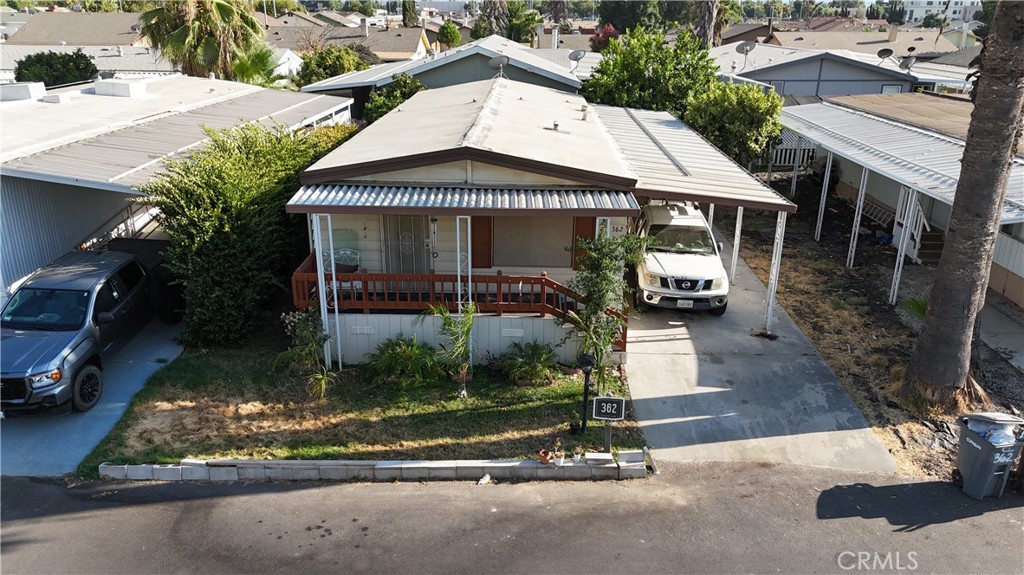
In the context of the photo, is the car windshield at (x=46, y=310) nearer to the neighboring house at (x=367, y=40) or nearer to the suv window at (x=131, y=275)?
the suv window at (x=131, y=275)

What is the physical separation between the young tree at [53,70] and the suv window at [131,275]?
91.7 ft

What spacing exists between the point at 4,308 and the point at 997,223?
14177mm

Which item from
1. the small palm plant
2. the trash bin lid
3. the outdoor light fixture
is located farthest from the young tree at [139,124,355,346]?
the trash bin lid

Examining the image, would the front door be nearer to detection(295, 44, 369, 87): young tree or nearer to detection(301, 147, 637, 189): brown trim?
detection(301, 147, 637, 189): brown trim

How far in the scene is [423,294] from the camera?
37.3 feet

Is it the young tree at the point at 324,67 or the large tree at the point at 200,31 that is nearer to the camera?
the large tree at the point at 200,31

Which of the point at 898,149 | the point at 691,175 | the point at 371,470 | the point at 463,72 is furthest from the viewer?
the point at 463,72

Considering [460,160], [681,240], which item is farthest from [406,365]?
[681,240]

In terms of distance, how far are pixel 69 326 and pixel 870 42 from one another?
5195 cm

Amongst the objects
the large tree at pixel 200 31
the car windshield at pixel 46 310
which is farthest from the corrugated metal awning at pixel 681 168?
the large tree at pixel 200 31

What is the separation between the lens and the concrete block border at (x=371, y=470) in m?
8.44

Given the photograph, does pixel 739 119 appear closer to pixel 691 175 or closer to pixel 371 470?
pixel 691 175

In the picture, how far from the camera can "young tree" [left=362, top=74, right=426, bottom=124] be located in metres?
22.5

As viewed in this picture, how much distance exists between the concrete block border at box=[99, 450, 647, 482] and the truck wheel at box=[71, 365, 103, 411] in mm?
1478
